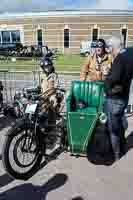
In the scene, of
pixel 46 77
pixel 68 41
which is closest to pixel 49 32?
pixel 68 41

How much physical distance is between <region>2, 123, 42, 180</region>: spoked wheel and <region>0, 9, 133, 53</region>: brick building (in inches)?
1146

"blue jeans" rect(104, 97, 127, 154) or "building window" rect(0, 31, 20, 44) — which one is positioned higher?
"building window" rect(0, 31, 20, 44)

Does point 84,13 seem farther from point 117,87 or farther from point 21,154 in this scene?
point 21,154

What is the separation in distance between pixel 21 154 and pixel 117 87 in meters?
1.43

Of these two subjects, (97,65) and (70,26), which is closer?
(97,65)

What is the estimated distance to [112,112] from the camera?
3082mm

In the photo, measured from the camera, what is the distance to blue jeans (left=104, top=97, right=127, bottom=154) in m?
3.02

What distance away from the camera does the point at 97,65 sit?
393cm

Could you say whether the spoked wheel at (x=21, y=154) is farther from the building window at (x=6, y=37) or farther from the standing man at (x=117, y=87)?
the building window at (x=6, y=37)

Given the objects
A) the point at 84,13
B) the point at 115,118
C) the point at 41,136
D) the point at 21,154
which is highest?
the point at 84,13

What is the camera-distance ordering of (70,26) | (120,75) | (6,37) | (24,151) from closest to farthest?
(120,75), (24,151), (70,26), (6,37)

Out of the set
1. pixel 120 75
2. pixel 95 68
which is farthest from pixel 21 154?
pixel 95 68

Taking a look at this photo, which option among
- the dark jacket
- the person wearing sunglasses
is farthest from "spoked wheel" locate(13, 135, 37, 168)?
the person wearing sunglasses

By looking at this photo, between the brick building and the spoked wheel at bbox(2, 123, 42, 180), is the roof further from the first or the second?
the spoked wheel at bbox(2, 123, 42, 180)
